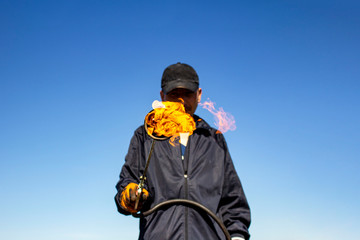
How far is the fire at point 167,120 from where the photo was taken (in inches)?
157

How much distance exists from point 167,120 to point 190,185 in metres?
0.81

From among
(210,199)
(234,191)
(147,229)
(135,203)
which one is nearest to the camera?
(135,203)

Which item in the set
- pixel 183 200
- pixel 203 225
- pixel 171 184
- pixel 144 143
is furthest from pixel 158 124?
pixel 203 225

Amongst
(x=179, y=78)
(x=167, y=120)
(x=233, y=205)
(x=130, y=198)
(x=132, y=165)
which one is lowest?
(x=130, y=198)

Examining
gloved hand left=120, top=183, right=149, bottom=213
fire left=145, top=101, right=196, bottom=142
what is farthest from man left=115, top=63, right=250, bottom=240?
fire left=145, top=101, right=196, bottom=142

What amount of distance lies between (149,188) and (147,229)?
0.48 m

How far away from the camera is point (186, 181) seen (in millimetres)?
3928

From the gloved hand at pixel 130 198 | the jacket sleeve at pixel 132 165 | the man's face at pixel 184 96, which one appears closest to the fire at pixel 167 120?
the man's face at pixel 184 96

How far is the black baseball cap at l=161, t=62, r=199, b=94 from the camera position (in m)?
4.47

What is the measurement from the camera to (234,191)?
424 centimetres

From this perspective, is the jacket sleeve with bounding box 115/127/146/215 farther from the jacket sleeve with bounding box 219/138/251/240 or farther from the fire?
the jacket sleeve with bounding box 219/138/251/240

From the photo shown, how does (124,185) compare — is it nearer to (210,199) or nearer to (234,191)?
(210,199)

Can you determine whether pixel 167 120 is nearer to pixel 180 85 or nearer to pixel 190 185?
pixel 180 85

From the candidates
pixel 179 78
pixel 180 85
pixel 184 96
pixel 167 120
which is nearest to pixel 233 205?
pixel 167 120
